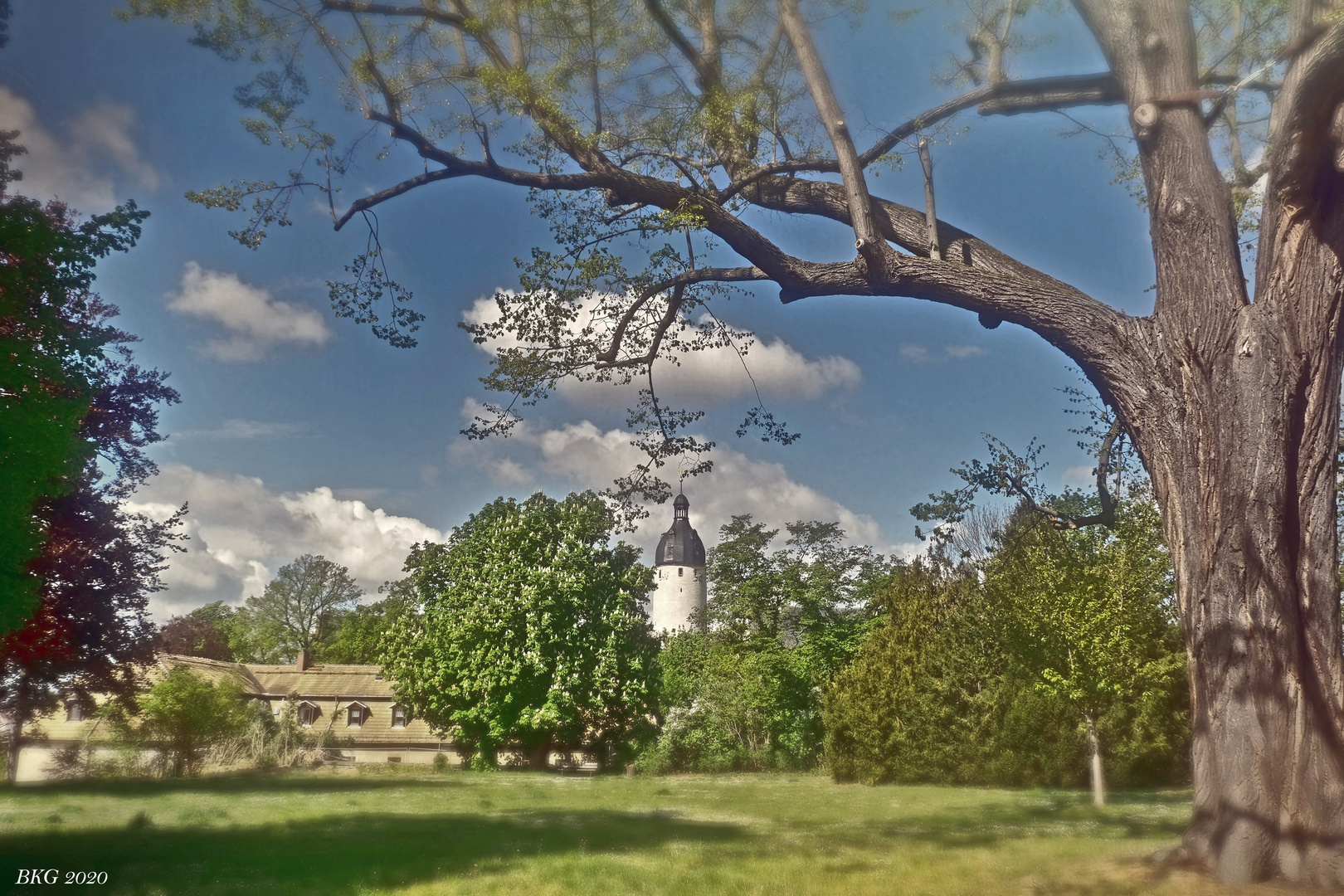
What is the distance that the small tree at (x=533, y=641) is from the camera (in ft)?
82.4

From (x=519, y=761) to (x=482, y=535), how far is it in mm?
6991

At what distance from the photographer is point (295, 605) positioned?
4406 cm

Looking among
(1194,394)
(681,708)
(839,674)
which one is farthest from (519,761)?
(1194,394)

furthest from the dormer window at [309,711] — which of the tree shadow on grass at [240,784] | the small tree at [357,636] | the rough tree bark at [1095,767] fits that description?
the rough tree bark at [1095,767]

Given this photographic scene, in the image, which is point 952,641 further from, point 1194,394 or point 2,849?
point 2,849

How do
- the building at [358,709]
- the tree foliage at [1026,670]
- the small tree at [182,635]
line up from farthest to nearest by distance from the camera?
1. the building at [358,709]
2. the tree foliage at [1026,670]
3. the small tree at [182,635]

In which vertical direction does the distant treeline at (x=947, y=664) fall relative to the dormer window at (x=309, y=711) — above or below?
above

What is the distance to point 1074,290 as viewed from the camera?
25.0ft

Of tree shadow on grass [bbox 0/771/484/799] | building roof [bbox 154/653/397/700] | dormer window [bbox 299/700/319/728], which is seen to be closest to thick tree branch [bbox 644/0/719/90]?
tree shadow on grass [bbox 0/771/484/799]

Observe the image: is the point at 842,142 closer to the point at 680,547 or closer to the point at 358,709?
the point at 358,709

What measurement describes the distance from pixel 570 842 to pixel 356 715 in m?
30.6

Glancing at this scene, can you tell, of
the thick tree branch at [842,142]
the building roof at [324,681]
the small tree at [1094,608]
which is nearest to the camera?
the thick tree branch at [842,142]

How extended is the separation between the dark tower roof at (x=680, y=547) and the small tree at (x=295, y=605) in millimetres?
34935

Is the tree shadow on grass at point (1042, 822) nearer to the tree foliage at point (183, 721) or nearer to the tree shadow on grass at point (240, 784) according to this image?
the tree shadow on grass at point (240, 784)
